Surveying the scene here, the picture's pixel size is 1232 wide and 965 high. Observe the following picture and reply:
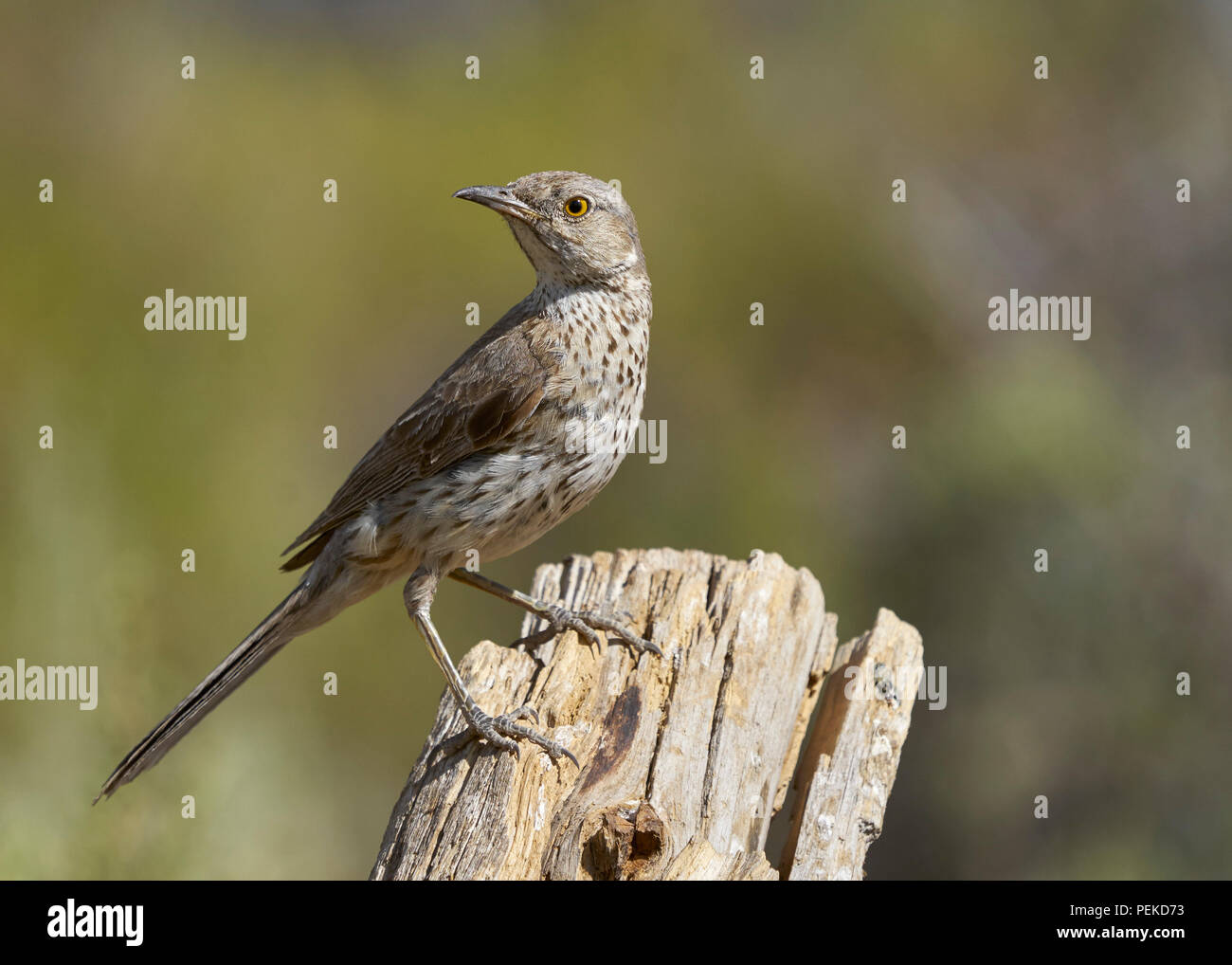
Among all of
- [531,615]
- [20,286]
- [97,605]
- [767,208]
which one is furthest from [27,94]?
[531,615]

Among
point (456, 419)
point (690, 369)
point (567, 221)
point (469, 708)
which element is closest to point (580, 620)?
point (469, 708)

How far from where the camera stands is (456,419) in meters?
4.53

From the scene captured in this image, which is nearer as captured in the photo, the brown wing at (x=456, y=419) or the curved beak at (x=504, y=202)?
the brown wing at (x=456, y=419)

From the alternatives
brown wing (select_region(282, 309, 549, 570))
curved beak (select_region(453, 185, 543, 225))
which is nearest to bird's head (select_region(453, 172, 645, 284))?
curved beak (select_region(453, 185, 543, 225))

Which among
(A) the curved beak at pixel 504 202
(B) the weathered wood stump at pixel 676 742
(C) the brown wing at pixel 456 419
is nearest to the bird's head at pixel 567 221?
(A) the curved beak at pixel 504 202

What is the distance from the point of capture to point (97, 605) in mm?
5215

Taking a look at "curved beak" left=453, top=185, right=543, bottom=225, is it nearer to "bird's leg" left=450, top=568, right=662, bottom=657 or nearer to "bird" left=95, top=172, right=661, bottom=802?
"bird" left=95, top=172, right=661, bottom=802

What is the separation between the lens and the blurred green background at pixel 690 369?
6.27 m

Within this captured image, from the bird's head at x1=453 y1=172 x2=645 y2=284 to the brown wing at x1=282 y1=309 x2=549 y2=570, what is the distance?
33cm

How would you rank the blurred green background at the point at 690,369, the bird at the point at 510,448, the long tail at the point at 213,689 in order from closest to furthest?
the long tail at the point at 213,689 < the bird at the point at 510,448 < the blurred green background at the point at 690,369

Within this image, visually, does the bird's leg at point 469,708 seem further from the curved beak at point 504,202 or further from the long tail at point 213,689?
the curved beak at point 504,202

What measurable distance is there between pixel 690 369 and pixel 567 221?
3942mm
